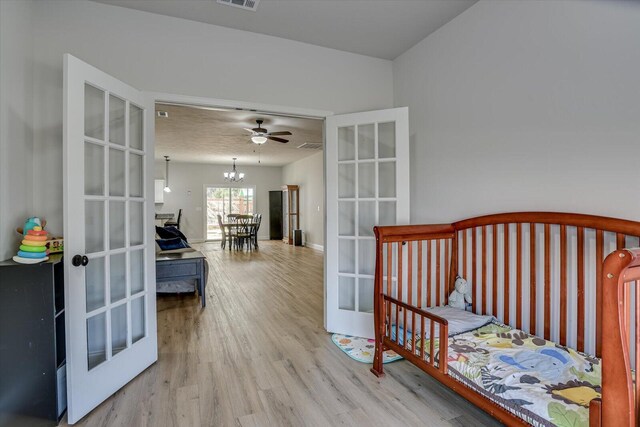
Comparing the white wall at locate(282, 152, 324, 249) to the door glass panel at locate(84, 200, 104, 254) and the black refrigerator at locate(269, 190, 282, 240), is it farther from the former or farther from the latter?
the door glass panel at locate(84, 200, 104, 254)

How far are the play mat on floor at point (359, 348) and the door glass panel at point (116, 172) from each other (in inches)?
81.4

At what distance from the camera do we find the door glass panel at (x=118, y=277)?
6.93 ft

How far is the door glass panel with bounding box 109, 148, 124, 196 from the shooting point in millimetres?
2121

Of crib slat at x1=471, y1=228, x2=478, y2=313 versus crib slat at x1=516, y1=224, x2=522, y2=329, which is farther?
crib slat at x1=471, y1=228, x2=478, y2=313

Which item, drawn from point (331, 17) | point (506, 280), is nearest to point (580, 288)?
point (506, 280)

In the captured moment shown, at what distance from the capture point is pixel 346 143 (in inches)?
121

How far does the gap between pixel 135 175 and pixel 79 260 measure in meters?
0.75

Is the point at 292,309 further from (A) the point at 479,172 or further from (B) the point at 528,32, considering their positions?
(B) the point at 528,32

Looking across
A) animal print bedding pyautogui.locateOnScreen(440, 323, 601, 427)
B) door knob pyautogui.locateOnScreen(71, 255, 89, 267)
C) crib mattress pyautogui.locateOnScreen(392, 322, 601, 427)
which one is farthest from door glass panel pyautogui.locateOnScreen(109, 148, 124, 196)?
animal print bedding pyautogui.locateOnScreen(440, 323, 601, 427)

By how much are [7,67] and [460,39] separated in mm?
3052

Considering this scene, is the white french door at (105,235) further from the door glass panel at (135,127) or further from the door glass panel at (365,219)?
the door glass panel at (365,219)

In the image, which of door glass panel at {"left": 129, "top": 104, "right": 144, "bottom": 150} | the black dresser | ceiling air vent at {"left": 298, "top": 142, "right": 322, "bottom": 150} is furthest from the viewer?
ceiling air vent at {"left": 298, "top": 142, "right": 322, "bottom": 150}

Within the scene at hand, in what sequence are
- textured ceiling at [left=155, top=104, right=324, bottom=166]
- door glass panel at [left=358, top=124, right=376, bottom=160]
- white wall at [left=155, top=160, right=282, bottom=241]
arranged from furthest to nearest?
1. white wall at [left=155, top=160, right=282, bottom=241]
2. textured ceiling at [left=155, top=104, right=324, bottom=166]
3. door glass panel at [left=358, top=124, right=376, bottom=160]

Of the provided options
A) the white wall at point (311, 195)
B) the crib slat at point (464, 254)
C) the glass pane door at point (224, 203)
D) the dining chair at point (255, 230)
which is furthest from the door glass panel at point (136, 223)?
Result: the glass pane door at point (224, 203)
